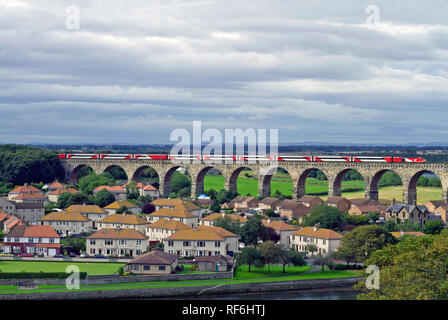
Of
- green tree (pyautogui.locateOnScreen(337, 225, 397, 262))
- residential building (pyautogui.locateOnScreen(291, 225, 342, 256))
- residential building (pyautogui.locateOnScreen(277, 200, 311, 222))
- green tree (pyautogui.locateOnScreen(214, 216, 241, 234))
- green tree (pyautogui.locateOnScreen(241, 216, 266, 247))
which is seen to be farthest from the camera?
residential building (pyautogui.locateOnScreen(277, 200, 311, 222))

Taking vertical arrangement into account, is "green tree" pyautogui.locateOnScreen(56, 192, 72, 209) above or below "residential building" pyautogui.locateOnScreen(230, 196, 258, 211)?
above

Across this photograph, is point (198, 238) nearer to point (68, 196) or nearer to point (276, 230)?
point (276, 230)

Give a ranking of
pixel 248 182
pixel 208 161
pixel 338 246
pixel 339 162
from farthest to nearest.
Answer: pixel 248 182 → pixel 208 161 → pixel 339 162 → pixel 338 246

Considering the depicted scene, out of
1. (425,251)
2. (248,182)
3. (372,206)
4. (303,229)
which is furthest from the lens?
(248,182)

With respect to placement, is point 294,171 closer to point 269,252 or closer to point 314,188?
point 314,188

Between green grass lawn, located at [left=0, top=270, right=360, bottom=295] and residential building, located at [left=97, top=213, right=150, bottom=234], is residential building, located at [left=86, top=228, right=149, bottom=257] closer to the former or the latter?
residential building, located at [left=97, top=213, right=150, bottom=234]

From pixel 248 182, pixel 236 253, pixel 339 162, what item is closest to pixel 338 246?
pixel 236 253

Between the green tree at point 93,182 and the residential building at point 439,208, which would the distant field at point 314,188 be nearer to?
the residential building at point 439,208

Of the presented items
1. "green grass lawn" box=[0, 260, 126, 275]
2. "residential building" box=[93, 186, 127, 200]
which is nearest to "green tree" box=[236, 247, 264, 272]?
"green grass lawn" box=[0, 260, 126, 275]
